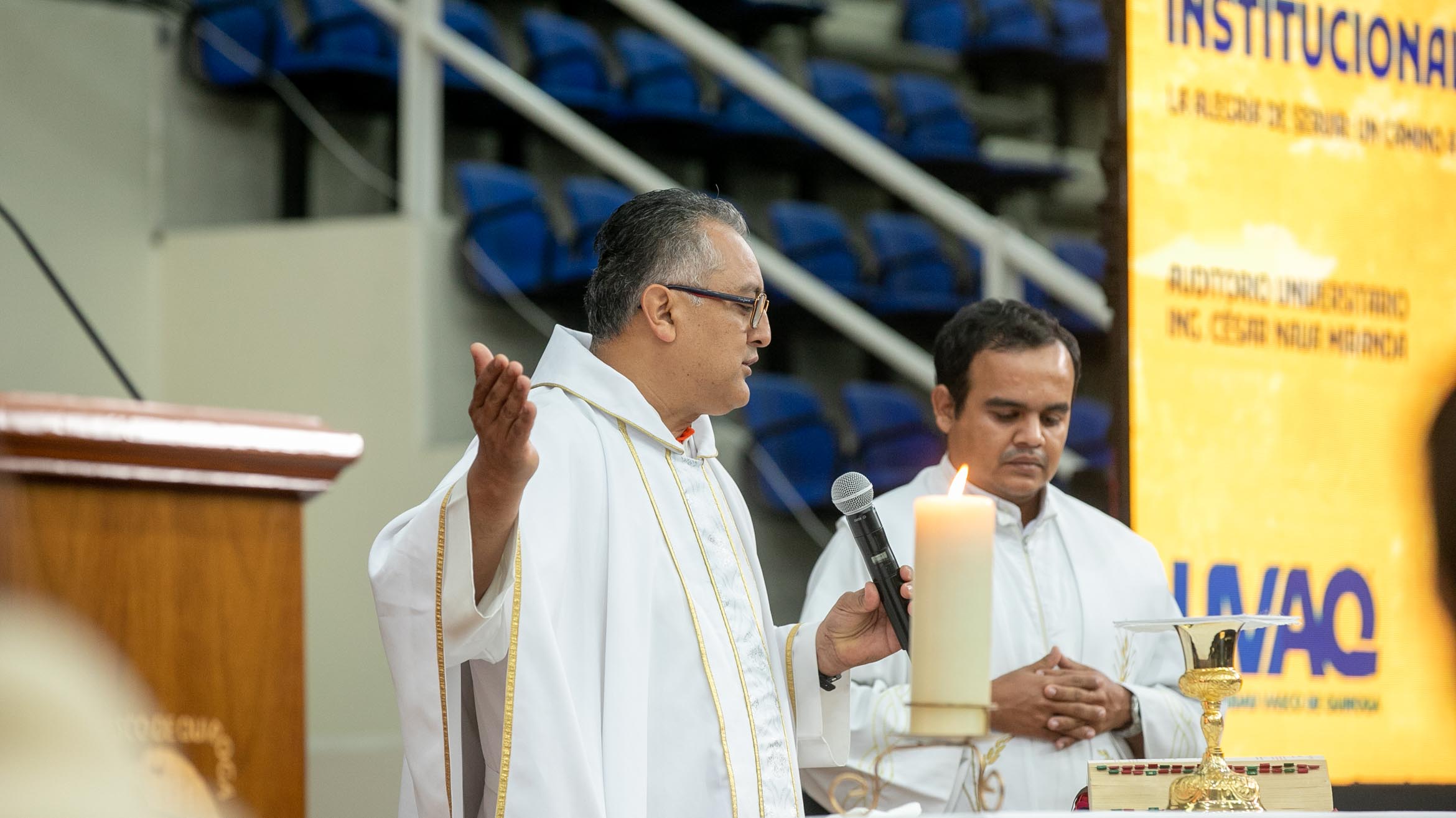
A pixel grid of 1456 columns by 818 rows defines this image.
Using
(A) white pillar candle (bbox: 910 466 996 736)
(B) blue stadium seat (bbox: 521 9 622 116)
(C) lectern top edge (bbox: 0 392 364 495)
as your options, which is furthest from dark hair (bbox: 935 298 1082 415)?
(B) blue stadium seat (bbox: 521 9 622 116)

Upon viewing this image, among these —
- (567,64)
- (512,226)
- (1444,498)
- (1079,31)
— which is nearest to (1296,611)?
(1444,498)

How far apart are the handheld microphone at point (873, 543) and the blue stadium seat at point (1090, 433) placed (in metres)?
3.99

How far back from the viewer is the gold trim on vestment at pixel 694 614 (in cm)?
226

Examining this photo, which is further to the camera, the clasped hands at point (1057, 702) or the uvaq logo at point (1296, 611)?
the uvaq logo at point (1296, 611)

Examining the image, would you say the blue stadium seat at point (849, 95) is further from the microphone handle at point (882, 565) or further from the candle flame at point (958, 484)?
the candle flame at point (958, 484)

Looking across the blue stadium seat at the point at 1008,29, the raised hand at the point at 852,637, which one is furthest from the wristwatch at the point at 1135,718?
the blue stadium seat at the point at 1008,29

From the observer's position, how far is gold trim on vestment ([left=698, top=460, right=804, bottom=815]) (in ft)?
7.85

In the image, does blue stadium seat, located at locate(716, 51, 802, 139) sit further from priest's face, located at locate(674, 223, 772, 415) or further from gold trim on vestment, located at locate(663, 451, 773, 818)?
gold trim on vestment, located at locate(663, 451, 773, 818)

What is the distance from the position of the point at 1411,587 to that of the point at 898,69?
4965mm

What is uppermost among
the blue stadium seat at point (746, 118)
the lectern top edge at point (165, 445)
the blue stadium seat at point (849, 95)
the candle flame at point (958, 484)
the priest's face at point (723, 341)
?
the blue stadium seat at point (849, 95)

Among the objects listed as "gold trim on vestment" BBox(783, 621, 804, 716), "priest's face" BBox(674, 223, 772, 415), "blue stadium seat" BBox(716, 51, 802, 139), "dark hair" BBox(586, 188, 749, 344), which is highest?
"blue stadium seat" BBox(716, 51, 802, 139)

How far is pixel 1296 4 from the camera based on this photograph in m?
3.59

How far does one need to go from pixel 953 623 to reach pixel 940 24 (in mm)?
7309

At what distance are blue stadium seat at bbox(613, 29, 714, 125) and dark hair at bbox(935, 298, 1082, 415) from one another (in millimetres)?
3331
